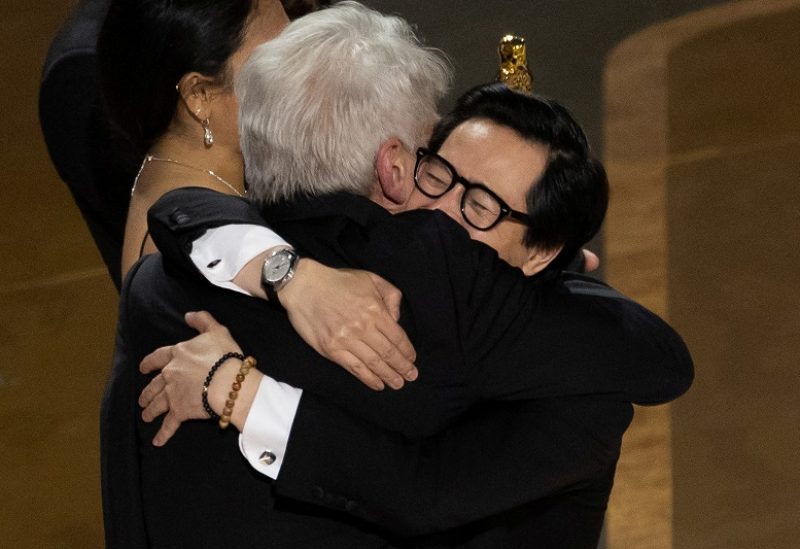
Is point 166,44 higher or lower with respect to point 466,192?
lower

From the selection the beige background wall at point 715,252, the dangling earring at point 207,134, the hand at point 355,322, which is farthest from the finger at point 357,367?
the beige background wall at point 715,252

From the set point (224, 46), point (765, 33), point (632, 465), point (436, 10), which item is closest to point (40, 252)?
point (436, 10)

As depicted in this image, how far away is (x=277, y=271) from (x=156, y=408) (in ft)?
0.83

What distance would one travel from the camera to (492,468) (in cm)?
165

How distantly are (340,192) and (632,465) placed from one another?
7.27 feet

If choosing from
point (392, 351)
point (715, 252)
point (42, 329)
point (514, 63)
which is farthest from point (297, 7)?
point (715, 252)

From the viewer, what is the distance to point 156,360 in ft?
5.78

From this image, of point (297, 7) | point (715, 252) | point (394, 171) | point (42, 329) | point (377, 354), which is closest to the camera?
point (377, 354)

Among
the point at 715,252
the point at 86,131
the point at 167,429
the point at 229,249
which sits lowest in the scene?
the point at 715,252

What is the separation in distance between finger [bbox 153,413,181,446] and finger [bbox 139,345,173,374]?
2.7 inches

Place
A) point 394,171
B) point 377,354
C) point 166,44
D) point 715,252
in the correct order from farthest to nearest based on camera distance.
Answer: point 715,252 → point 166,44 → point 394,171 → point 377,354

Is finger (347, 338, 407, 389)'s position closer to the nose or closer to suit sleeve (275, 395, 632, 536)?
suit sleeve (275, 395, 632, 536)

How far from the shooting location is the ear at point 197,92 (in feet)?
7.14

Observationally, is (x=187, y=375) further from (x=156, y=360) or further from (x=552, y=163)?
(x=552, y=163)
